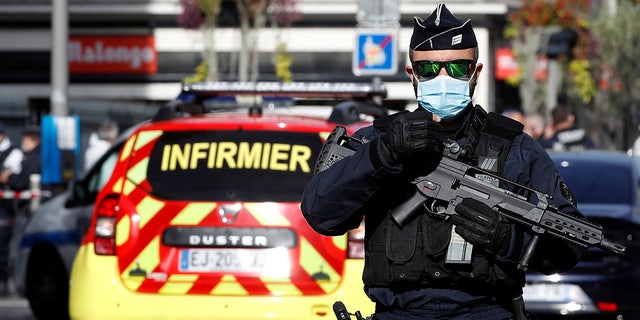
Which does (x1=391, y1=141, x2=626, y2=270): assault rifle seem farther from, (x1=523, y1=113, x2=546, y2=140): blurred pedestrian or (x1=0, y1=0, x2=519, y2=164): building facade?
(x1=0, y1=0, x2=519, y2=164): building facade

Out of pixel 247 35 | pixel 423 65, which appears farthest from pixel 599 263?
pixel 247 35

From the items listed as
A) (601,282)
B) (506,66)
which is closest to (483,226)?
(601,282)

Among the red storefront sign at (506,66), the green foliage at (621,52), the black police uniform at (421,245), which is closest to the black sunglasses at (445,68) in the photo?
the black police uniform at (421,245)

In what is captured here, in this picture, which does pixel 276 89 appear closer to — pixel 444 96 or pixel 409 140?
pixel 444 96

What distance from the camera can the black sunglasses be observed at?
15.3 ft

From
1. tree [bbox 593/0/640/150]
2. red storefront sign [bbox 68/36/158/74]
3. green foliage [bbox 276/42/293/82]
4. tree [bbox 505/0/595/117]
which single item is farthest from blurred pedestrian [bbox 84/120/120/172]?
tree [bbox 593/0/640/150]

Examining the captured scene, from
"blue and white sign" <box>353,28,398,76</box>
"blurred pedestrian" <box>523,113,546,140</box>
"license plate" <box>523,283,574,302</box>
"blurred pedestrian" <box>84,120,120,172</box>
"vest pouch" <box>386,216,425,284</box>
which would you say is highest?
"vest pouch" <box>386,216,425,284</box>

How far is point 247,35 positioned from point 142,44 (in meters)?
2.65

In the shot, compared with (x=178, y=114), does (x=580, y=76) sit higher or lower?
lower

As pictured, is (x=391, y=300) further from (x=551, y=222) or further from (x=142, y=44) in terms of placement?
(x=142, y=44)

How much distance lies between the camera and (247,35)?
109 ft

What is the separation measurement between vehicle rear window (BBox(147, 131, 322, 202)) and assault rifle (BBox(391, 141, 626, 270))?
3.02 metres

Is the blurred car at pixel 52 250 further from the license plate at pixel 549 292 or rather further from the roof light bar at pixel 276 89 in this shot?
the license plate at pixel 549 292

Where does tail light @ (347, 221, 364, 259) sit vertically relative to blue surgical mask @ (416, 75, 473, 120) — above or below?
below
